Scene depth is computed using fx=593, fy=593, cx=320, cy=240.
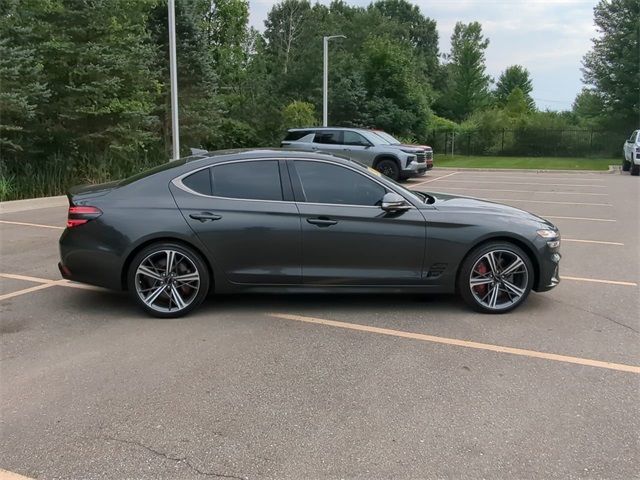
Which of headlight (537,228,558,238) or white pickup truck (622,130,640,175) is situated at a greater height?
white pickup truck (622,130,640,175)

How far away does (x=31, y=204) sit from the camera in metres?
13.1

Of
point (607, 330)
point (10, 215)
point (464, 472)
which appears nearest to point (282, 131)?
point (10, 215)

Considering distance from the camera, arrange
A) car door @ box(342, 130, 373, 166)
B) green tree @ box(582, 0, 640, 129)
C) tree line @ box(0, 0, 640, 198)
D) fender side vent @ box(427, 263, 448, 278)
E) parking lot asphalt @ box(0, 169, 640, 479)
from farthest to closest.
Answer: green tree @ box(582, 0, 640, 129) < car door @ box(342, 130, 373, 166) < tree line @ box(0, 0, 640, 198) < fender side vent @ box(427, 263, 448, 278) < parking lot asphalt @ box(0, 169, 640, 479)

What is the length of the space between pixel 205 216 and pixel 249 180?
55 centimetres

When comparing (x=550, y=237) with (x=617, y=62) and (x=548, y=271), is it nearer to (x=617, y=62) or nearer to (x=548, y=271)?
(x=548, y=271)

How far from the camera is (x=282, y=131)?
28.6 meters

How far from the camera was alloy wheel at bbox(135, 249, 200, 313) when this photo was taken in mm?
5426

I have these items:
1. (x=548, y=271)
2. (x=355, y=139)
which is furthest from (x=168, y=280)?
(x=355, y=139)

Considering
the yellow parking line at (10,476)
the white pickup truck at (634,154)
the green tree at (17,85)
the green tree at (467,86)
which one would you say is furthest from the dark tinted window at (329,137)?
the green tree at (467,86)

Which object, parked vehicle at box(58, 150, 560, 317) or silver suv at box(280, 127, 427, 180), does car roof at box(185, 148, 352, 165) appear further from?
silver suv at box(280, 127, 427, 180)

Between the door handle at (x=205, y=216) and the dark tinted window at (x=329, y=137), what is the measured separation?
14061 mm

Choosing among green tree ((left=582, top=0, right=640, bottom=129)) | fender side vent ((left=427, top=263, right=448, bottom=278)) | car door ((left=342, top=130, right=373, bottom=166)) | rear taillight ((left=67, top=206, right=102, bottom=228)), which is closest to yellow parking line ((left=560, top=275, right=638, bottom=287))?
fender side vent ((left=427, top=263, right=448, bottom=278))

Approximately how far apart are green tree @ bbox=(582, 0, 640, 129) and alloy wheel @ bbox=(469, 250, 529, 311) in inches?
1470

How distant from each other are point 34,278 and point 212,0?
160 ft
